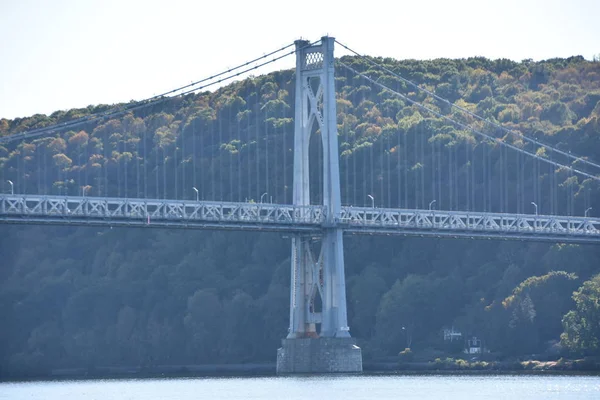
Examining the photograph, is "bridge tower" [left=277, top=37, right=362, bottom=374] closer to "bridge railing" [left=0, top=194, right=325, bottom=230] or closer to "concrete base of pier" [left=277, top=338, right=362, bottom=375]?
"concrete base of pier" [left=277, top=338, right=362, bottom=375]

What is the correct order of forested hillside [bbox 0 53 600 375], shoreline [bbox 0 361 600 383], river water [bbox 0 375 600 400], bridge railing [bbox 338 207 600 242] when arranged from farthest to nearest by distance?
forested hillside [bbox 0 53 600 375] < shoreline [bbox 0 361 600 383] < bridge railing [bbox 338 207 600 242] < river water [bbox 0 375 600 400]

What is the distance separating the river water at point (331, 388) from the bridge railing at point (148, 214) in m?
8.69

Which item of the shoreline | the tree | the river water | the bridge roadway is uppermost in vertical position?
the bridge roadway

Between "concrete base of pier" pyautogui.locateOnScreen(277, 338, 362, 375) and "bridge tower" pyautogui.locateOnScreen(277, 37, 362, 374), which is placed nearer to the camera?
"concrete base of pier" pyautogui.locateOnScreen(277, 338, 362, 375)

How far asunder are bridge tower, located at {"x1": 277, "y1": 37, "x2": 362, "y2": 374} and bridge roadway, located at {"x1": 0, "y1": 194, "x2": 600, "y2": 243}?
1188 mm

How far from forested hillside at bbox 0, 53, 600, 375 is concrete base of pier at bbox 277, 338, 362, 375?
58.5 ft

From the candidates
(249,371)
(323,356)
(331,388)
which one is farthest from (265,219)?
(249,371)

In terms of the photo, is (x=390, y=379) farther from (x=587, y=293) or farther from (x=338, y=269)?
(x=587, y=293)

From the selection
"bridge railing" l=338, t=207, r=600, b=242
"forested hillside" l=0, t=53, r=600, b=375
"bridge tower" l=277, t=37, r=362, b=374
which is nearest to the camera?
"bridge tower" l=277, t=37, r=362, b=374

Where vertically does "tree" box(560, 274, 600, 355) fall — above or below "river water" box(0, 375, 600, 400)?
above

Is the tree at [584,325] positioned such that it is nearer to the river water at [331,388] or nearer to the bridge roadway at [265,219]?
the bridge roadway at [265,219]

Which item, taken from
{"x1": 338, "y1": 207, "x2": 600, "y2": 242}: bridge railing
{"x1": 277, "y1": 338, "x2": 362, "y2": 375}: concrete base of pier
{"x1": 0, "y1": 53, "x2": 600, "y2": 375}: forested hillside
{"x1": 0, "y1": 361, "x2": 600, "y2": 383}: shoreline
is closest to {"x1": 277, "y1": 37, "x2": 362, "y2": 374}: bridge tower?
{"x1": 277, "y1": 338, "x2": 362, "y2": 375}: concrete base of pier

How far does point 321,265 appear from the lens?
10031cm

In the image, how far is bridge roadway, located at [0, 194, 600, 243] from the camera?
94.1 meters
